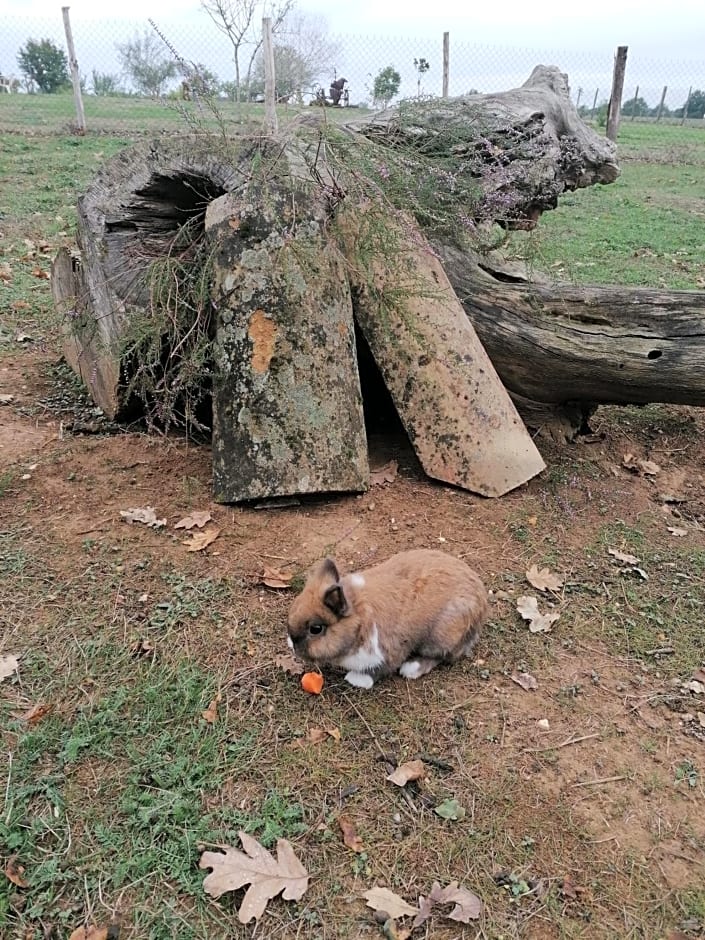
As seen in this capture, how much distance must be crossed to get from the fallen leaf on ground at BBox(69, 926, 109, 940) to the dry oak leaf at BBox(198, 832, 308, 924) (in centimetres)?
29

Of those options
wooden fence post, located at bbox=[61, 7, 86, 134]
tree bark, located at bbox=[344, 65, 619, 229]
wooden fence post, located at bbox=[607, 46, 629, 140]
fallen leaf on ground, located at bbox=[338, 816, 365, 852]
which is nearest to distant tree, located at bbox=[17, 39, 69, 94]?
wooden fence post, located at bbox=[61, 7, 86, 134]

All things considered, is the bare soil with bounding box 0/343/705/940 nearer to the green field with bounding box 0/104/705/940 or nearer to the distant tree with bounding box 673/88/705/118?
the green field with bounding box 0/104/705/940

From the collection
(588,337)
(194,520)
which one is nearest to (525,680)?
(194,520)

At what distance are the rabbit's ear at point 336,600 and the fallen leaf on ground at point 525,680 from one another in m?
0.81

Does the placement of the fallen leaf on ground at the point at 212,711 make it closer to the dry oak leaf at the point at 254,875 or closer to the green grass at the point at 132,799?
the green grass at the point at 132,799

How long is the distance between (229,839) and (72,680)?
3.02ft

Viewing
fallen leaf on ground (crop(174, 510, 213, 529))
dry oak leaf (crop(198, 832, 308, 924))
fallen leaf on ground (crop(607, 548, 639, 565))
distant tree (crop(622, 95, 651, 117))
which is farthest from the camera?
distant tree (crop(622, 95, 651, 117))

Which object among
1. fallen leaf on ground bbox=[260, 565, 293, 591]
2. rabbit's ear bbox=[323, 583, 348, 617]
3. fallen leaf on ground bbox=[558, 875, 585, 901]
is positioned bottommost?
fallen leaf on ground bbox=[558, 875, 585, 901]

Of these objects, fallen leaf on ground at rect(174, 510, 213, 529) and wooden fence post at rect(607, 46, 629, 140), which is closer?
fallen leaf on ground at rect(174, 510, 213, 529)

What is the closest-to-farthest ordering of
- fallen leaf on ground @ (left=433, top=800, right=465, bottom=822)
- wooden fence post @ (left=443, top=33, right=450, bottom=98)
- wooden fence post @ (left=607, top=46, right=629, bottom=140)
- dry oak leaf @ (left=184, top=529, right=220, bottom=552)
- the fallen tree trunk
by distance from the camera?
fallen leaf on ground @ (left=433, top=800, right=465, bottom=822), dry oak leaf @ (left=184, top=529, right=220, bottom=552), the fallen tree trunk, wooden fence post @ (left=443, top=33, right=450, bottom=98), wooden fence post @ (left=607, top=46, right=629, bottom=140)

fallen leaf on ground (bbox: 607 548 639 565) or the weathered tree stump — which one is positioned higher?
the weathered tree stump

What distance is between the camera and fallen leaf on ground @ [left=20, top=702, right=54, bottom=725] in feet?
8.63

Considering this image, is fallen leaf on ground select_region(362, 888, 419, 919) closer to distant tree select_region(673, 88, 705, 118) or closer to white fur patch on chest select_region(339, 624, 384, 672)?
white fur patch on chest select_region(339, 624, 384, 672)

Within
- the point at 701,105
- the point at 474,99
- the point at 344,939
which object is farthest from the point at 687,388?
the point at 701,105
